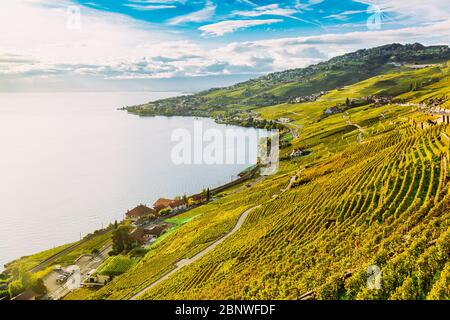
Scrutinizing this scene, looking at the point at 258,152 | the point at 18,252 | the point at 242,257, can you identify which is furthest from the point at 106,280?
the point at 258,152

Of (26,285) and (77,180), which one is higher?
(77,180)

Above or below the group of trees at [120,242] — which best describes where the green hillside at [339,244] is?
above

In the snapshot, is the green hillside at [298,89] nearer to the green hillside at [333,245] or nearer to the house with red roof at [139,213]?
the house with red roof at [139,213]

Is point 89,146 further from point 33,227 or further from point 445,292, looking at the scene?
point 445,292

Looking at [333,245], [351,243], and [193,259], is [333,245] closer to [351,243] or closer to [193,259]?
[351,243]

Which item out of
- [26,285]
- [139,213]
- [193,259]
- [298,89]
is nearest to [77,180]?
[139,213]

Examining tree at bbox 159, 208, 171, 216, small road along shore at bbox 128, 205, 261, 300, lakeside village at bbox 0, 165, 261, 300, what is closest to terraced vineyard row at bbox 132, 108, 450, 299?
small road along shore at bbox 128, 205, 261, 300

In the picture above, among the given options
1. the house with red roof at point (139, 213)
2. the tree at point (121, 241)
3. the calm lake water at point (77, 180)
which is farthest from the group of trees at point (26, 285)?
the house with red roof at point (139, 213)

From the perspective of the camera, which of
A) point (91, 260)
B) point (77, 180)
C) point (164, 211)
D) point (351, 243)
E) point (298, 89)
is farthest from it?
point (298, 89)

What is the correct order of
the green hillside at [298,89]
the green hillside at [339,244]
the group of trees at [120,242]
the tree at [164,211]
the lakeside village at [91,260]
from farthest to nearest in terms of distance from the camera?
the green hillside at [298,89], the tree at [164,211], the group of trees at [120,242], the lakeside village at [91,260], the green hillside at [339,244]
